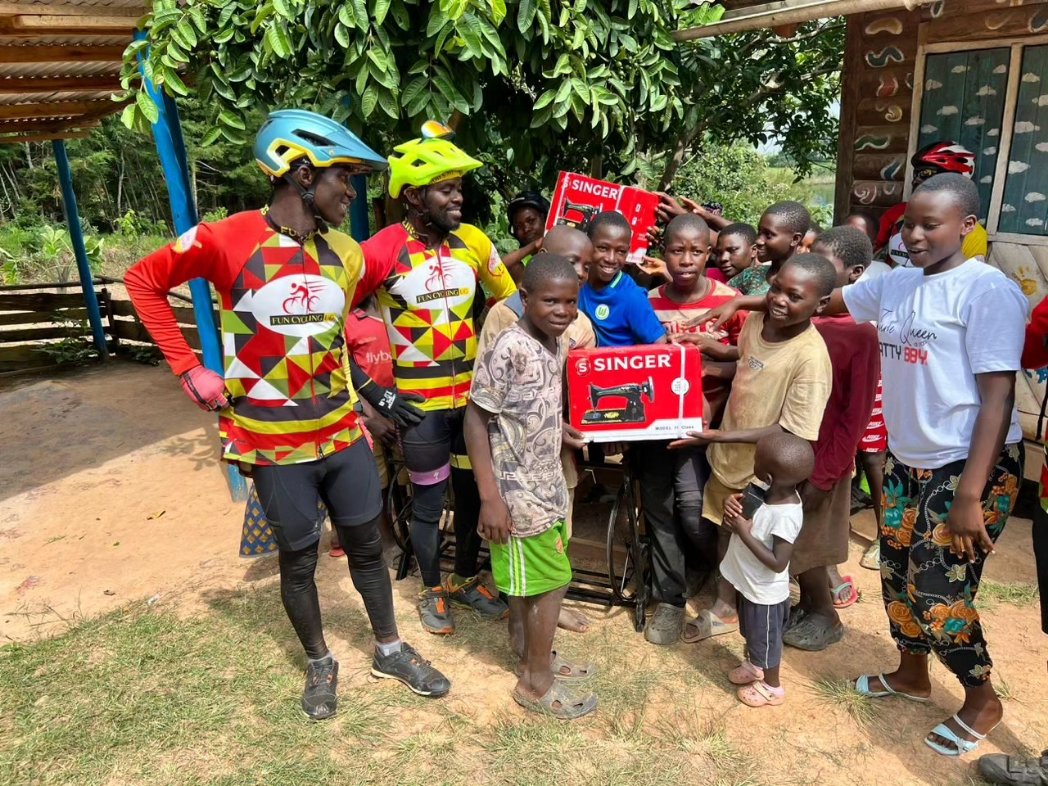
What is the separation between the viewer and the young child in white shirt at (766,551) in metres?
2.77

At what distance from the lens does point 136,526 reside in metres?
5.08

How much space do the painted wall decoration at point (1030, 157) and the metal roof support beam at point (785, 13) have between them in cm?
135

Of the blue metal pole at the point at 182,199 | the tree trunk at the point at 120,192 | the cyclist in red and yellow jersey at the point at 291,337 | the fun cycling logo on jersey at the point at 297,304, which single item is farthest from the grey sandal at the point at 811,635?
the tree trunk at the point at 120,192

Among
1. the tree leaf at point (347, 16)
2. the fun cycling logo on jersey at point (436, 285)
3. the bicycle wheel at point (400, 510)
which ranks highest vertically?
the tree leaf at point (347, 16)

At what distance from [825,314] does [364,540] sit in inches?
87.5

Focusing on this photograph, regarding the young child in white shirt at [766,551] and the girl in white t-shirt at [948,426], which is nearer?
the girl in white t-shirt at [948,426]

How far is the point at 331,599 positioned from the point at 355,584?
1.01 m

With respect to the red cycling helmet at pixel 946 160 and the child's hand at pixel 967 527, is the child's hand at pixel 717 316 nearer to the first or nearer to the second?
→ the child's hand at pixel 967 527

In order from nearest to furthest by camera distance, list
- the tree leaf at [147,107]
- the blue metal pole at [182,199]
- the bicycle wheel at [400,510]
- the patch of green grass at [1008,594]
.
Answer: the patch of green grass at [1008,594] → the tree leaf at [147,107] → the bicycle wheel at [400,510] → the blue metal pole at [182,199]

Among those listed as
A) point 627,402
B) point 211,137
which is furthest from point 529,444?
point 211,137

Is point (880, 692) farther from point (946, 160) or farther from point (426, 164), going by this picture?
point (946, 160)

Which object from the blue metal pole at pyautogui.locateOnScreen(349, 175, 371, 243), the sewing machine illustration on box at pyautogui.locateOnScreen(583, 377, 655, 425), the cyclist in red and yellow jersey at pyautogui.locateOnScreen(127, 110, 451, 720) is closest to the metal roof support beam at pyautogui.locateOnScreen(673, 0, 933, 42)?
the blue metal pole at pyautogui.locateOnScreen(349, 175, 371, 243)

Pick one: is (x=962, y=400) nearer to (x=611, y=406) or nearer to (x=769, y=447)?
(x=769, y=447)

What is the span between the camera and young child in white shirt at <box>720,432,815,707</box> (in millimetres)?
2771
